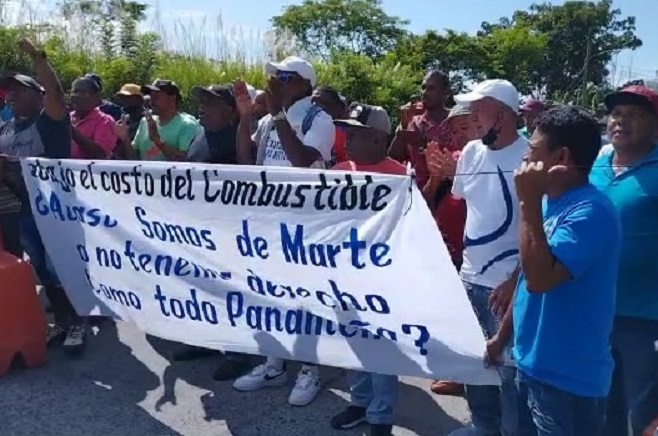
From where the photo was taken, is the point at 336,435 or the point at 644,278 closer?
the point at 644,278

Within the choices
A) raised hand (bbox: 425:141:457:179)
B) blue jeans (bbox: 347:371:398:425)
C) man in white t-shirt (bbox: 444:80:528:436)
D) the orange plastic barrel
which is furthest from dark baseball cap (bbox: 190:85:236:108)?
blue jeans (bbox: 347:371:398:425)

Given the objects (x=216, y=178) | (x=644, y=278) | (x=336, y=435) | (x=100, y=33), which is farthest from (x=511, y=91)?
(x=100, y=33)

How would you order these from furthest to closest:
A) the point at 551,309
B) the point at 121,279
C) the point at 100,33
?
the point at 100,33 → the point at 121,279 → the point at 551,309

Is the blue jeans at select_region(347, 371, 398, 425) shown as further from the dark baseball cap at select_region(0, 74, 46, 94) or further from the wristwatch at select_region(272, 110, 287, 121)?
the dark baseball cap at select_region(0, 74, 46, 94)

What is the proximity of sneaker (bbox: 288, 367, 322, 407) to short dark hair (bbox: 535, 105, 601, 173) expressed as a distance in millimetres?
2313

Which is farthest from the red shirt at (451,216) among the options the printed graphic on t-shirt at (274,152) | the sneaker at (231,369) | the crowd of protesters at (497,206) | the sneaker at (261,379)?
the sneaker at (231,369)

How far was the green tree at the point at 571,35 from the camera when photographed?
135ft

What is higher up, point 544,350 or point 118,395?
point 544,350

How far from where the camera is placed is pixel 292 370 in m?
4.80

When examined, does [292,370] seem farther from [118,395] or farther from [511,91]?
[511,91]

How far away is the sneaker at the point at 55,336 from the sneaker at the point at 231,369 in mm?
1112

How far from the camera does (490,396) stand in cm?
359

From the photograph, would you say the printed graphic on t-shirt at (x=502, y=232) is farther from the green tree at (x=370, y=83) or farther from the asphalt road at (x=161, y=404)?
the green tree at (x=370, y=83)

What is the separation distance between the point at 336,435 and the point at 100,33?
11.1m
